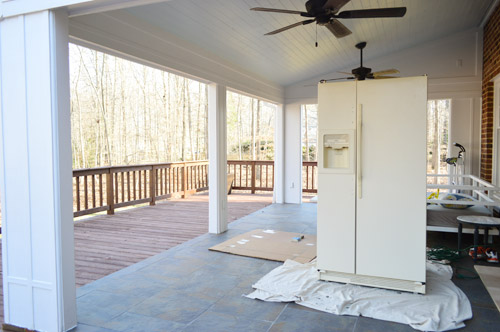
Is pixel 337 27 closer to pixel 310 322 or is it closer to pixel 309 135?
pixel 310 322

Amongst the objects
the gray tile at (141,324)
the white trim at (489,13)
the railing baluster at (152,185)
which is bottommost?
the gray tile at (141,324)

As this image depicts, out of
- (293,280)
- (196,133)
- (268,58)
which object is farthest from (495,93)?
(196,133)

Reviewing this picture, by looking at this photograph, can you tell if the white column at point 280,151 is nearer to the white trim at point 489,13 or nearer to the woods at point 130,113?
the woods at point 130,113

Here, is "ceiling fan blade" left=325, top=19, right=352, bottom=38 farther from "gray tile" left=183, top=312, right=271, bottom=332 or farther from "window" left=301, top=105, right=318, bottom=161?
"window" left=301, top=105, right=318, bottom=161

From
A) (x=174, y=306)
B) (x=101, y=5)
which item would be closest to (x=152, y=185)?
(x=174, y=306)

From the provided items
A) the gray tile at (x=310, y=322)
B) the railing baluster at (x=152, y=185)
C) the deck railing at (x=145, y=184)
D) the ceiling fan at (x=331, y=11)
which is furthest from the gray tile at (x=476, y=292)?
the railing baluster at (x=152, y=185)

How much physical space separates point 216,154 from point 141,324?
312 centimetres

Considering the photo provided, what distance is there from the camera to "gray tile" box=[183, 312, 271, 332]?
8.80 ft

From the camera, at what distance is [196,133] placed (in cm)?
1370

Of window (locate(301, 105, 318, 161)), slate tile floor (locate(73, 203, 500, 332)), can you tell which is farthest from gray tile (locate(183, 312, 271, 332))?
window (locate(301, 105, 318, 161))

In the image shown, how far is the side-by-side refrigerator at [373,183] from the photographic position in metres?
3.27

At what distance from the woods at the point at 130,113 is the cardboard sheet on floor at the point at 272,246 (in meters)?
6.98

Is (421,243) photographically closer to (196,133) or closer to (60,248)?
(60,248)

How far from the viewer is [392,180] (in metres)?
3.36
